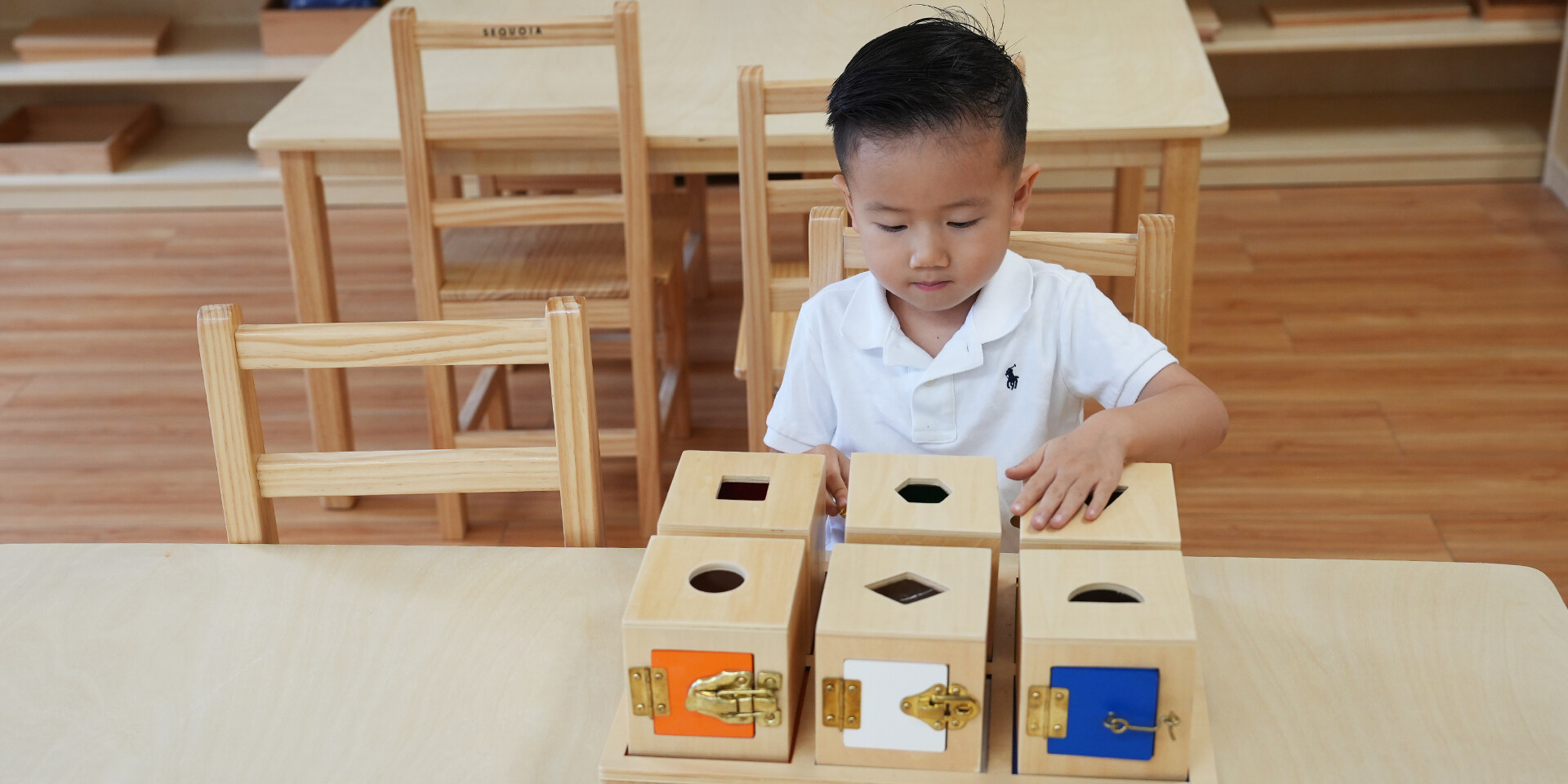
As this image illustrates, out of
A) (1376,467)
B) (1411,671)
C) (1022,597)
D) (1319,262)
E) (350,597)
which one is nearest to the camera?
(1022,597)

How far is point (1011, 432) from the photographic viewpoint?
1.20m

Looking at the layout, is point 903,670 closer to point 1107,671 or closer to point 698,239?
point 1107,671

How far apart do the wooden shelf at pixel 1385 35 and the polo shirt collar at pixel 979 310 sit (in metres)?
2.45

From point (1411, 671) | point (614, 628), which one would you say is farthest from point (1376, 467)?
point (614, 628)

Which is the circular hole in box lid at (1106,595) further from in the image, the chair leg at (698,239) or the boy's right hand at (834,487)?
the chair leg at (698,239)

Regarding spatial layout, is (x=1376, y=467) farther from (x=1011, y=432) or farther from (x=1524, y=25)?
(x=1524, y=25)

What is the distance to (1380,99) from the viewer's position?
3777mm

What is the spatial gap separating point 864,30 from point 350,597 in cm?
164

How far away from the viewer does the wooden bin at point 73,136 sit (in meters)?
3.57

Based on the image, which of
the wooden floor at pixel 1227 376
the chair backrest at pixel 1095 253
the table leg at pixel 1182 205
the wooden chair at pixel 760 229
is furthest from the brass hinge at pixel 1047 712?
the wooden floor at pixel 1227 376

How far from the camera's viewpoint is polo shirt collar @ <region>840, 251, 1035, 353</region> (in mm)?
1163

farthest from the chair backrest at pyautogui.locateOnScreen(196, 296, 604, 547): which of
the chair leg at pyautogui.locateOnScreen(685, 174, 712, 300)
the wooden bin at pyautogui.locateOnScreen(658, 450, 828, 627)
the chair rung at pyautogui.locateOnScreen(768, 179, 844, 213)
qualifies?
the chair leg at pyautogui.locateOnScreen(685, 174, 712, 300)

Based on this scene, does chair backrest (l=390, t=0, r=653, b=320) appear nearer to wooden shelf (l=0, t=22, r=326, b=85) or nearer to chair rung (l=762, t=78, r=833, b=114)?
chair rung (l=762, t=78, r=833, b=114)

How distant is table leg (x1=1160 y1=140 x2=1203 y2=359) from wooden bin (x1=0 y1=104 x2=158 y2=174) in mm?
2757
